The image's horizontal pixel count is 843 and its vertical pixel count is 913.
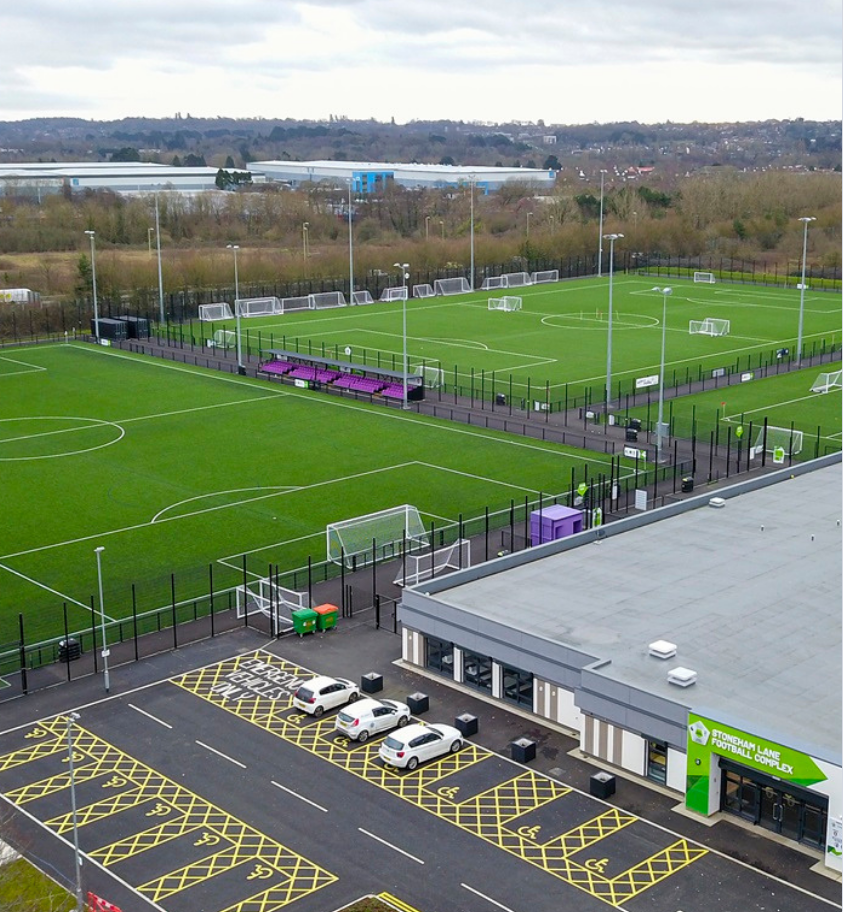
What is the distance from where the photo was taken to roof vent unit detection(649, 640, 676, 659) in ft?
124

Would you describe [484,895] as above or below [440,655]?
below

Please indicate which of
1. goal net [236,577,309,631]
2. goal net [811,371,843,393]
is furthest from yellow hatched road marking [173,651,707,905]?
goal net [811,371,843,393]

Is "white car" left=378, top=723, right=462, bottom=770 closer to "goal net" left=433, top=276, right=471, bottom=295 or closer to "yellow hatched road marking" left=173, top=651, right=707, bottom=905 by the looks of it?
"yellow hatched road marking" left=173, top=651, right=707, bottom=905

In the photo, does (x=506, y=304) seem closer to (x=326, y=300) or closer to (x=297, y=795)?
(x=326, y=300)

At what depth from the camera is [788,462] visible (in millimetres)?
69250

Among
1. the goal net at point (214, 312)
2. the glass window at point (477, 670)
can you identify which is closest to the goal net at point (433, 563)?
the glass window at point (477, 670)

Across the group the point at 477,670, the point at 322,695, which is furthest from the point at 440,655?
the point at 322,695

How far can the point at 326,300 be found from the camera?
134 meters

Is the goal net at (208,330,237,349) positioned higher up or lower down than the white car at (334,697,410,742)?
higher up

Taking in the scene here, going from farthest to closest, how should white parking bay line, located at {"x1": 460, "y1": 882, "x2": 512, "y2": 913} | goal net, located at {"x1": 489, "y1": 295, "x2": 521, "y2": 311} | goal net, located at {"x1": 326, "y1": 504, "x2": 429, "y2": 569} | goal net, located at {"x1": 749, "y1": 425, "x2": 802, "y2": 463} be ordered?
goal net, located at {"x1": 489, "y1": 295, "x2": 521, "y2": 311} < goal net, located at {"x1": 749, "y1": 425, "x2": 802, "y2": 463} < goal net, located at {"x1": 326, "y1": 504, "x2": 429, "y2": 569} < white parking bay line, located at {"x1": 460, "y1": 882, "x2": 512, "y2": 913}

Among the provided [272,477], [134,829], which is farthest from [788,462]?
[134,829]

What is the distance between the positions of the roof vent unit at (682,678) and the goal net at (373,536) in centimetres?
1820

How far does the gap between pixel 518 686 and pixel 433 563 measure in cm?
1179

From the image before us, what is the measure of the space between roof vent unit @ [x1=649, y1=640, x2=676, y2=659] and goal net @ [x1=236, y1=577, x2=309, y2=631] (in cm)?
1489
